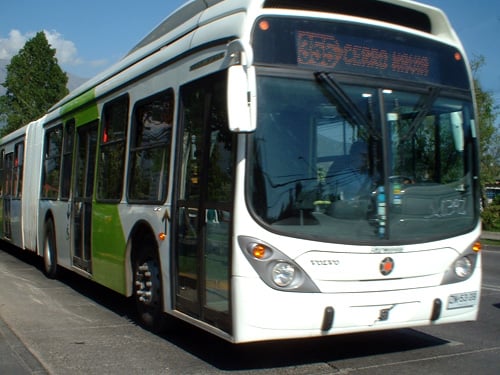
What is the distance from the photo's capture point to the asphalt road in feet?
18.4

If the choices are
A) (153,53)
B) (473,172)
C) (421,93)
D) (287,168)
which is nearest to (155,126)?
(153,53)

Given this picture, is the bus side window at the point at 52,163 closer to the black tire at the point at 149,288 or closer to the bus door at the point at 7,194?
the bus door at the point at 7,194

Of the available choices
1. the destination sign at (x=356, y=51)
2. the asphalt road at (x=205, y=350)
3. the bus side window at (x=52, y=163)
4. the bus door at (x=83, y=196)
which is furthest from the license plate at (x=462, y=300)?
the bus side window at (x=52, y=163)

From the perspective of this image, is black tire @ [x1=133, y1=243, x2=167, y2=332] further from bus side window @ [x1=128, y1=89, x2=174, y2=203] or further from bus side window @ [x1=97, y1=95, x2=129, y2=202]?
bus side window @ [x1=97, y1=95, x2=129, y2=202]

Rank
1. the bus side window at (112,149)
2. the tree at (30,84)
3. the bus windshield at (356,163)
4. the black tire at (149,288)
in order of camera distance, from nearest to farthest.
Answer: the bus windshield at (356,163) < the black tire at (149,288) < the bus side window at (112,149) < the tree at (30,84)

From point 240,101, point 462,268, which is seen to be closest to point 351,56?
point 240,101

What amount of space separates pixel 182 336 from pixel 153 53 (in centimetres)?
322

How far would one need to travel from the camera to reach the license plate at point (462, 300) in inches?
223

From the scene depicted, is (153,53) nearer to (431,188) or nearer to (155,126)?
(155,126)

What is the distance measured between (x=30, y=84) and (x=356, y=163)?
1950 inches

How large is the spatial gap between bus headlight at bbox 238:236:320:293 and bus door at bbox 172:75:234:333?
8.1 inches

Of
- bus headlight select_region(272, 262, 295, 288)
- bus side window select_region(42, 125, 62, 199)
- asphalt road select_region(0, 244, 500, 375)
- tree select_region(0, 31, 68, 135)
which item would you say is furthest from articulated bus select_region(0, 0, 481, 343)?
tree select_region(0, 31, 68, 135)

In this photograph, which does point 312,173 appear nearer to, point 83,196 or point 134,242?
point 134,242

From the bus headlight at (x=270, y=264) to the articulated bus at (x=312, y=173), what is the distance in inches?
0.4
